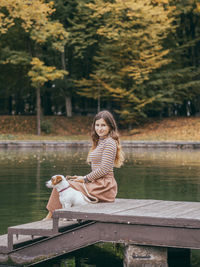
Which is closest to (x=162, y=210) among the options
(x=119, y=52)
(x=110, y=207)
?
(x=110, y=207)

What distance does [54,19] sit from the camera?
42.5 metres

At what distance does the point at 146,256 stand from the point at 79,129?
3407 centimetres

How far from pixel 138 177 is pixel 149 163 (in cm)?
460

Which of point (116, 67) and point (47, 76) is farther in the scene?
point (116, 67)

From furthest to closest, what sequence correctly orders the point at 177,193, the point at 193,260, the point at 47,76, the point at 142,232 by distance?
the point at 47,76, the point at 177,193, the point at 193,260, the point at 142,232

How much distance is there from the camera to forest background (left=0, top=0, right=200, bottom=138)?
123 ft

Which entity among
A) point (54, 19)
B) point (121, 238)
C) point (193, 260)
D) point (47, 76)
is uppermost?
point (54, 19)

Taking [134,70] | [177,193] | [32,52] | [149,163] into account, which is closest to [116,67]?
[134,70]

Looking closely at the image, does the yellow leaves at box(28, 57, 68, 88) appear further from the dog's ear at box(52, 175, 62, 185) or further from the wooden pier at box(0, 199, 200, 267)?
the wooden pier at box(0, 199, 200, 267)

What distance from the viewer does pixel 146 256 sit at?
6.17m

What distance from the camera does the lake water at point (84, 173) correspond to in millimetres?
7441

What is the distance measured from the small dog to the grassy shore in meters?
27.6

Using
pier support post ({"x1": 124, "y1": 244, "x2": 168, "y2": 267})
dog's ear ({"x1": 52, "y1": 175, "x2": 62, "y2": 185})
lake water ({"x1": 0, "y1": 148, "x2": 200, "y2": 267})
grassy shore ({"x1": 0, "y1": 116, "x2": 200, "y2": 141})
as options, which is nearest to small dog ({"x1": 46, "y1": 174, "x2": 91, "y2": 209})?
dog's ear ({"x1": 52, "y1": 175, "x2": 62, "y2": 185})

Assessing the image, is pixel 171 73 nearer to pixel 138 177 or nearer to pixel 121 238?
pixel 138 177
